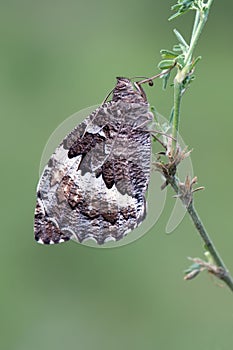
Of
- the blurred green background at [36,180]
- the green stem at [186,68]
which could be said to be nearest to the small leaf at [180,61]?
the green stem at [186,68]

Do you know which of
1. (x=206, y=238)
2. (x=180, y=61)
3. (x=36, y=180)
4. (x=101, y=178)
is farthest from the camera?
(x=36, y=180)

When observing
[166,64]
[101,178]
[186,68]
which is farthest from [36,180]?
[186,68]

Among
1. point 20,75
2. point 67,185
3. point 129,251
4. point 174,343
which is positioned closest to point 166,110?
point 129,251

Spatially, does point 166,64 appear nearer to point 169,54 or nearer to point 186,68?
point 169,54

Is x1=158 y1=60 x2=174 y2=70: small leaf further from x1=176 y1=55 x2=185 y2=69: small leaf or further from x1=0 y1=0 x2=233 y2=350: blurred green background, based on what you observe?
x1=0 y1=0 x2=233 y2=350: blurred green background

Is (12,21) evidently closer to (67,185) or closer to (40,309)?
(40,309)

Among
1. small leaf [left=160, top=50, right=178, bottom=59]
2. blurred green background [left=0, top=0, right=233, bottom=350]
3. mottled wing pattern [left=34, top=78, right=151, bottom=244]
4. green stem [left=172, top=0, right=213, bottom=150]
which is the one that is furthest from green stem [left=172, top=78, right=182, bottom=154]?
blurred green background [left=0, top=0, right=233, bottom=350]
